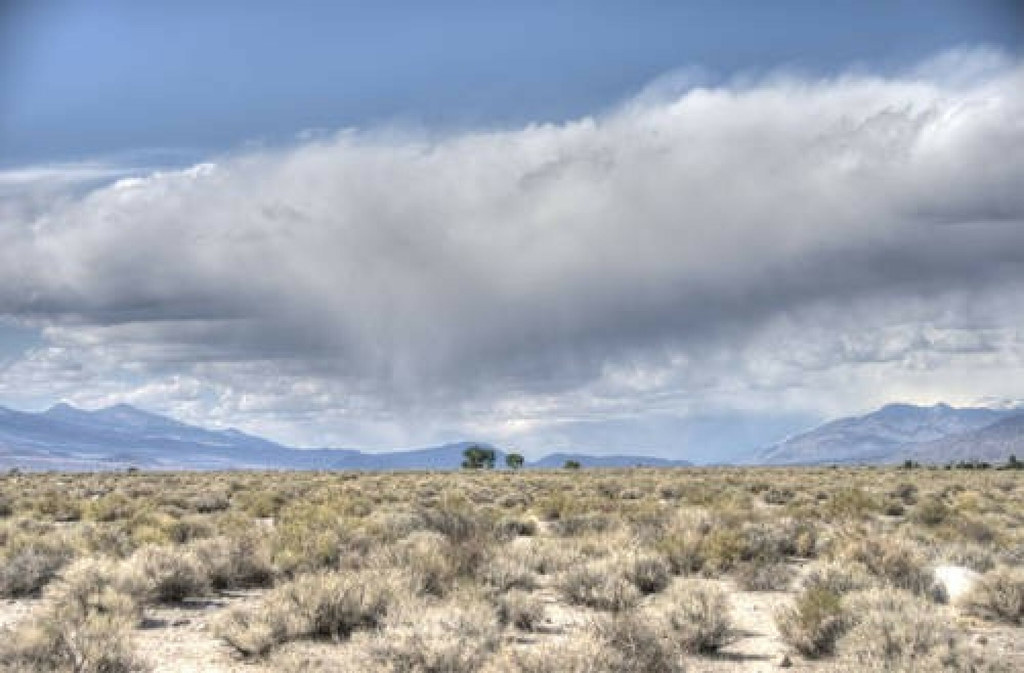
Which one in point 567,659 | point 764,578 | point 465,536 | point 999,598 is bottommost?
point 764,578

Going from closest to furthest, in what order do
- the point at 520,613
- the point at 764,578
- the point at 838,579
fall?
the point at 520,613
the point at 838,579
the point at 764,578

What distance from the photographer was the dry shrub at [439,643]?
31.5ft

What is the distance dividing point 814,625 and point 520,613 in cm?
383

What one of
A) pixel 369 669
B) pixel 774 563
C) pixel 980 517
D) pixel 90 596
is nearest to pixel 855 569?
pixel 774 563

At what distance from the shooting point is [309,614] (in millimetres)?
11836

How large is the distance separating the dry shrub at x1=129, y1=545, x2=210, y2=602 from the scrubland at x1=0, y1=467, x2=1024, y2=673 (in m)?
0.04

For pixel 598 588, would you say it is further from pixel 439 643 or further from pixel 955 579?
pixel 955 579

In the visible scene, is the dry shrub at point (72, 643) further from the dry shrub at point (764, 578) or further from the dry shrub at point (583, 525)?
the dry shrub at point (583, 525)

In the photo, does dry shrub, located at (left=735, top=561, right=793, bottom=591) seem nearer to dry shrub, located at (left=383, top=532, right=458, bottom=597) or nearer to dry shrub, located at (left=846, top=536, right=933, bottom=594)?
dry shrub, located at (left=846, top=536, right=933, bottom=594)

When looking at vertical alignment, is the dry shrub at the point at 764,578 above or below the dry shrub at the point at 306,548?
below

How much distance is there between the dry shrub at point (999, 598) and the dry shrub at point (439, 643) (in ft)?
23.2

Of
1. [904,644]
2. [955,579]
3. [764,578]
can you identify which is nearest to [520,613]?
[904,644]

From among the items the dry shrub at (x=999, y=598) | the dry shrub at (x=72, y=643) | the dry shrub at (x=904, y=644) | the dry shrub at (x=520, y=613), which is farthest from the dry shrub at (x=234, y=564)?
the dry shrub at (x=999, y=598)

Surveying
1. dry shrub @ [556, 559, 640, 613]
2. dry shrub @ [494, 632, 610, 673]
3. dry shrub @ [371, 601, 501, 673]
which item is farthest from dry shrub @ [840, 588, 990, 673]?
dry shrub @ [371, 601, 501, 673]
